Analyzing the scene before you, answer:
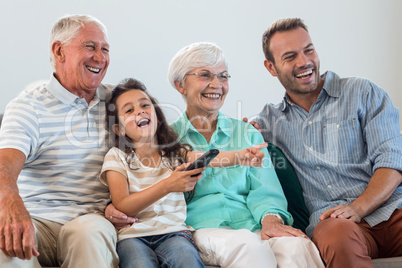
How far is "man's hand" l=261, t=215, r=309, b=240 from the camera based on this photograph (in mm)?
1726

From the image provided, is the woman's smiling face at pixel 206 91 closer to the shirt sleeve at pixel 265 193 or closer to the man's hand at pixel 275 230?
the shirt sleeve at pixel 265 193

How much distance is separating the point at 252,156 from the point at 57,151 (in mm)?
747

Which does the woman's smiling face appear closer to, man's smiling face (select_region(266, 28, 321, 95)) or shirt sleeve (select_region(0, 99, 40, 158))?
man's smiling face (select_region(266, 28, 321, 95))

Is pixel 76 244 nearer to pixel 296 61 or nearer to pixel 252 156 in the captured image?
pixel 252 156

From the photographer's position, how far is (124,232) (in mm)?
1691

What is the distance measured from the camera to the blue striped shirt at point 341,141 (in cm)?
192

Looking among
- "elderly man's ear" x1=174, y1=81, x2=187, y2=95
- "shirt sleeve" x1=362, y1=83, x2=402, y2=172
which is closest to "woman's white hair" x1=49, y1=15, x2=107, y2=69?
"elderly man's ear" x1=174, y1=81, x2=187, y2=95

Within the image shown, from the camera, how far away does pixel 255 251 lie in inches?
62.4

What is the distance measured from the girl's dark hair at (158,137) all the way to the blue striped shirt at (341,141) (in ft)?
1.60

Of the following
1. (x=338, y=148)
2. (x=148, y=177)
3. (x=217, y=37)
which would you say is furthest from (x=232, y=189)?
(x=217, y=37)

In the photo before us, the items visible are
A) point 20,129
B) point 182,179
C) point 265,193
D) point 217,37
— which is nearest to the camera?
point 182,179

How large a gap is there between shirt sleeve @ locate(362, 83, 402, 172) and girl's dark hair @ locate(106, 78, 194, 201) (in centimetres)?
75

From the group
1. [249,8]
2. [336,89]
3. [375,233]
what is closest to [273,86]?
[249,8]

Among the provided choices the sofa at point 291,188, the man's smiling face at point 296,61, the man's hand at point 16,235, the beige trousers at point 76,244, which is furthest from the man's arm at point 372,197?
the man's hand at point 16,235
